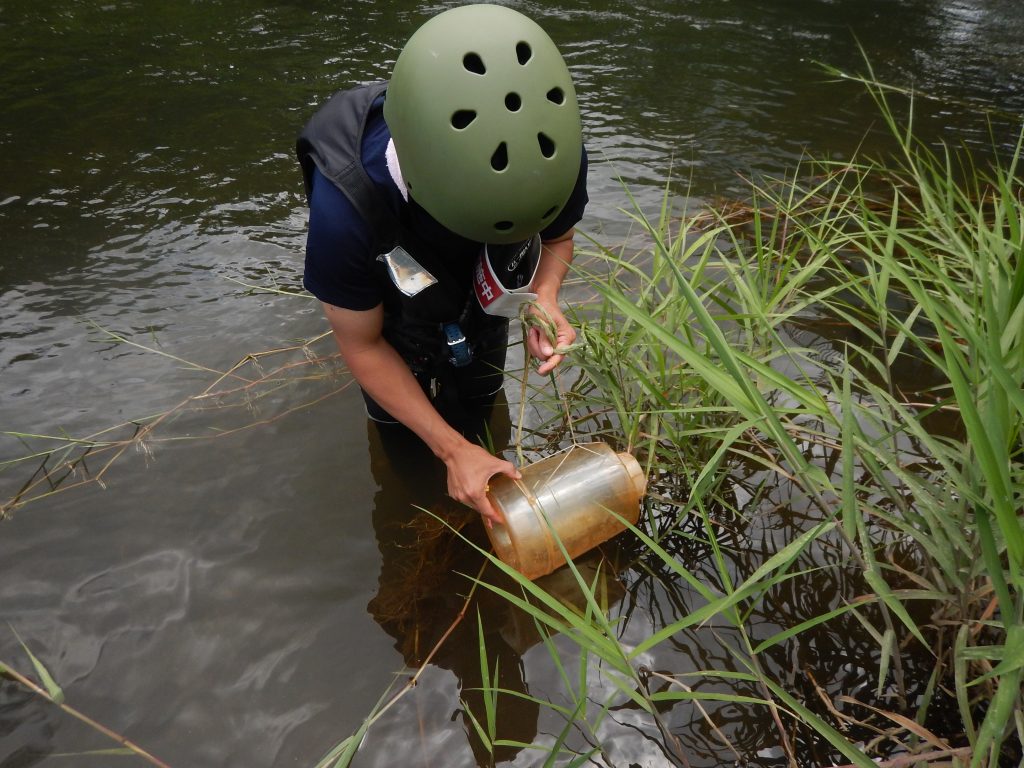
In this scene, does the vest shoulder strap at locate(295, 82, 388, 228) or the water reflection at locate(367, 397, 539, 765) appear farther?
the water reflection at locate(367, 397, 539, 765)

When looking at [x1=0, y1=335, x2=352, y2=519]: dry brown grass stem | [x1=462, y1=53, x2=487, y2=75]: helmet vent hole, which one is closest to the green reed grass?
[x1=462, y1=53, x2=487, y2=75]: helmet vent hole

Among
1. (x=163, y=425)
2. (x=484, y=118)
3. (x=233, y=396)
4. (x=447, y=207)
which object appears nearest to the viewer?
(x=484, y=118)

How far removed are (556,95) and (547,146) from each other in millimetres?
124

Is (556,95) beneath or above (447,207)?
above

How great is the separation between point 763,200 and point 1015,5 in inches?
261

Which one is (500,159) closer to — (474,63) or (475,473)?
(474,63)

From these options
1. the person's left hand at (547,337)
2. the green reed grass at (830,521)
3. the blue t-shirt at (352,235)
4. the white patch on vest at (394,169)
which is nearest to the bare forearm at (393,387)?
the blue t-shirt at (352,235)

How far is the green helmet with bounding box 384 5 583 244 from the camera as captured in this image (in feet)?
5.02

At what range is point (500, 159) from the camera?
1583 millimetres

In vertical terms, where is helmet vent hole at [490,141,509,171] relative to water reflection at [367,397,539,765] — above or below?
above

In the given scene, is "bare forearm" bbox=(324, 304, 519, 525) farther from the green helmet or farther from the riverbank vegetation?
the green helmet

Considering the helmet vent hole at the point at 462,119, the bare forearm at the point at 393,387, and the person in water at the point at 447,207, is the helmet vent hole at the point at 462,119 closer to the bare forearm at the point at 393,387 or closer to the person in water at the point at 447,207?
the person in water at the point at 447,207

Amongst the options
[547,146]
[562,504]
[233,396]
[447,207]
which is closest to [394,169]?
[447,207]

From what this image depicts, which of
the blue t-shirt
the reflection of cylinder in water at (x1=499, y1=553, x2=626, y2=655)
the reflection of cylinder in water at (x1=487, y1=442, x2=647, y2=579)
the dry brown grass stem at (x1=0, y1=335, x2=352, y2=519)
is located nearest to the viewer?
the blue t-shirt
